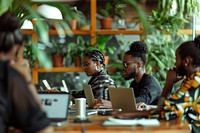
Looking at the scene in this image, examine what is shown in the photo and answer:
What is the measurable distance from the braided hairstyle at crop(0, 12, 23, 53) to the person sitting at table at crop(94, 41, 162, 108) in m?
1.91

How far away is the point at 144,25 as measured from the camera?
9.92 feet

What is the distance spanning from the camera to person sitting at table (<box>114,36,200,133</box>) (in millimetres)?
3338

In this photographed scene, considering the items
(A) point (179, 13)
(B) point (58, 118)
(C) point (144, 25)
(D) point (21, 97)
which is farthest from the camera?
(A) point (179, 13)

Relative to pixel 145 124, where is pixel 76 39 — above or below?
above

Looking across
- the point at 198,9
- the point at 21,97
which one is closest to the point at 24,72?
the point at 21,97

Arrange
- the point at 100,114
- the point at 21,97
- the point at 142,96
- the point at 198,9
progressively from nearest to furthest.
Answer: the point at 21,97 < the point at 100,114 < the point at 142,96 < the point at 198,9

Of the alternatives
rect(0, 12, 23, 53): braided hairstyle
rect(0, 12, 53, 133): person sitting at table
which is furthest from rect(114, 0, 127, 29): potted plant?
rect(0, 12, 53, 133): person sitting at table

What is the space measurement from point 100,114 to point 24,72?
1.45m

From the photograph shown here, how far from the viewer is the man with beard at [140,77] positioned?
4.60 meters

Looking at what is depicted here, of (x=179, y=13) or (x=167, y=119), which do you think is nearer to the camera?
(x=167, y=119)

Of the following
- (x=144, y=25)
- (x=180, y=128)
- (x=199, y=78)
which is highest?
(x=144, y=25)

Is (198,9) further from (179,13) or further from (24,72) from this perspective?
(24,72)

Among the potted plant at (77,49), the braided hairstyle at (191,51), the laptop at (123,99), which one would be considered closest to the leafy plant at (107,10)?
the potted plant at (77,49)

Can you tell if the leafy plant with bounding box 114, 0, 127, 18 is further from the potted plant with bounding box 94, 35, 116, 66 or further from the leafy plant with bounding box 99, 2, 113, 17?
the potted plant with bounding box 94, 35, 116, 66
